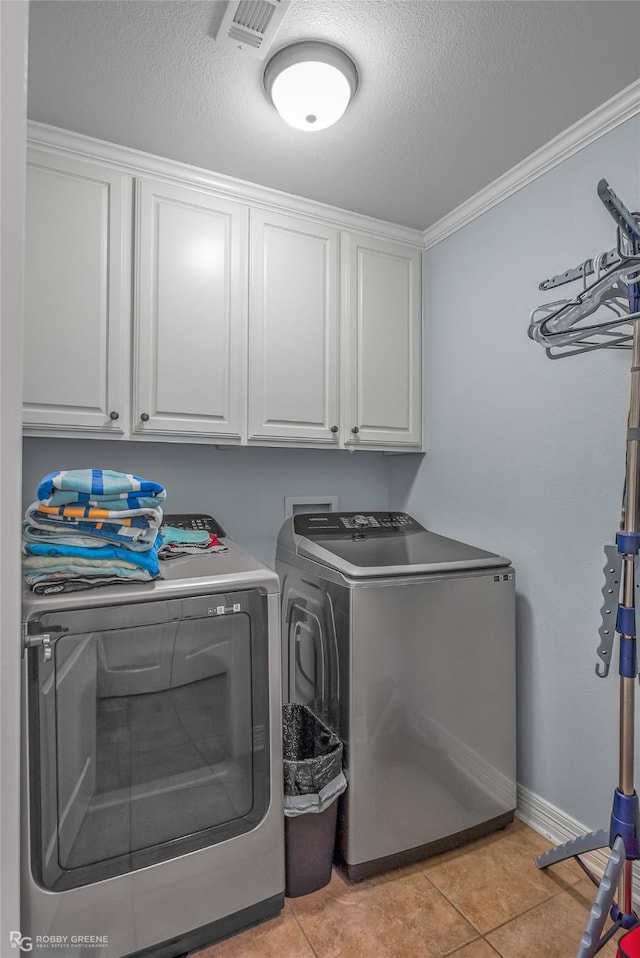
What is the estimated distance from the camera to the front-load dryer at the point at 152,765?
3.92 feet

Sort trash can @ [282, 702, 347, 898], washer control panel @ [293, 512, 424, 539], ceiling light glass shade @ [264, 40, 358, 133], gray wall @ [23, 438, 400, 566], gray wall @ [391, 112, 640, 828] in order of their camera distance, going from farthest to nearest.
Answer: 1. washer control panel @ [293, 512, 424, 539]
2. gray wall @ [23, 438, 400, 566]
3. gray wall @ [391, 112, 640, 828]
4. trash can @ [282, 702, 347, 898]
5. ceiling light glass shade @ [264, 40, 358, 133]

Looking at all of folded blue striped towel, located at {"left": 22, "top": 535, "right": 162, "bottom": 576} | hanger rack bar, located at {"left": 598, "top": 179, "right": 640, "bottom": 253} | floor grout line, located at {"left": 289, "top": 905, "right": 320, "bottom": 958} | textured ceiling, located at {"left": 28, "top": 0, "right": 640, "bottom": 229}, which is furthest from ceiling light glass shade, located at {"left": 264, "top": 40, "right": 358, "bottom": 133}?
floor grout line, located at {"left": 289, "top": 905, "right": 320, "bottom": 958}

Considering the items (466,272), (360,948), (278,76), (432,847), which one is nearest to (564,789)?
(432,847)

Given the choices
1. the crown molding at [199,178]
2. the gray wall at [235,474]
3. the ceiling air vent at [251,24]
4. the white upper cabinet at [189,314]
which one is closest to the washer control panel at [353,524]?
the gray wall at [235,474]

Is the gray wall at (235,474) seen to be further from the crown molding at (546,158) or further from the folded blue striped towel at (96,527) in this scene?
the crown molding at (546,158)

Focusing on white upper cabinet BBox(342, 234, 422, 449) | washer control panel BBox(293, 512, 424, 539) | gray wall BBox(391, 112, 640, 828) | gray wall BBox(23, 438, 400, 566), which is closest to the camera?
gray wall BBox(391, 112, 640, 828)

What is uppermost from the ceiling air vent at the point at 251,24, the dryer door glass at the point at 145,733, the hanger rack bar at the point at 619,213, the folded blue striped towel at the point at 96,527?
the ceiling air vent at the point at 251,24

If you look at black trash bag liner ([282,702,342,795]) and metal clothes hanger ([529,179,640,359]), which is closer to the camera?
metal clothes hanger ([529,179,640,359])

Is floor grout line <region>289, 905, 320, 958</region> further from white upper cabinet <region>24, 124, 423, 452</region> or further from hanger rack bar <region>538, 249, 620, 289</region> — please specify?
hanger rack bar <region>538, 249, 620, 289</region>

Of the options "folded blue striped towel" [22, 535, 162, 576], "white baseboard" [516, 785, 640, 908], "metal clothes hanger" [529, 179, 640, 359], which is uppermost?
"metal clothes hanger" [529, 179, 640, 359]

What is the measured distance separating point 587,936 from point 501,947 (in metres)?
0.24

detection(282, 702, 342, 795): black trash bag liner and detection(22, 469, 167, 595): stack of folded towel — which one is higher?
detection(22, 469, 167, 595): stack of folded towel

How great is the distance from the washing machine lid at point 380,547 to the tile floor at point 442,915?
0.96 m

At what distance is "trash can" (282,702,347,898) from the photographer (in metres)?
1.49
